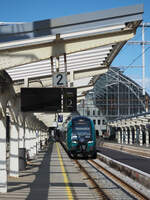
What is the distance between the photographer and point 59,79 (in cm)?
1242

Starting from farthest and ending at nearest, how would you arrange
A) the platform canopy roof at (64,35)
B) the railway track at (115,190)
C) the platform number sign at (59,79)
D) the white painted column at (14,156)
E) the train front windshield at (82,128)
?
the train front windshield at (82,128), the white painted column at (14,156), the railway track at (115,190), the platform number sign at (59,79), the platform canopy roof at (64,35)

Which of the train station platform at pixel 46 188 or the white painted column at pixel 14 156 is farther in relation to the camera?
the white painted column at pixel 14 156

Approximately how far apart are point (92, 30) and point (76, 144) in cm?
1927

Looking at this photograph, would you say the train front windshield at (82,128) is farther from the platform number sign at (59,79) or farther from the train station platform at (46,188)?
the platform number sign at (59,79)

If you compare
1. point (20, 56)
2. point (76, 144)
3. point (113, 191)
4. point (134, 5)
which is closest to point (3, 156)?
point (20, 56)

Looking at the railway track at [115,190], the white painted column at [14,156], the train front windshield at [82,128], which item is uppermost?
the train front windshield at [82,128]

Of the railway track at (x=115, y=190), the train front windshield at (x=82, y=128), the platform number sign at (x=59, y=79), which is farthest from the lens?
the train front windshield at (x=82, y=128)

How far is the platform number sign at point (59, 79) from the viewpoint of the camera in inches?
485

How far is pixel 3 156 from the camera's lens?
11.9m

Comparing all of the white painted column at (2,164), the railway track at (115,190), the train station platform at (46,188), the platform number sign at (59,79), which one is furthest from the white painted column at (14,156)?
the platform number sign at (59,79)

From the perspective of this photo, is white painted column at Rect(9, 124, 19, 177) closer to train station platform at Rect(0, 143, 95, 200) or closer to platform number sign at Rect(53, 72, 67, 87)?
train station platform at Rect(0, 143, 95, 200)

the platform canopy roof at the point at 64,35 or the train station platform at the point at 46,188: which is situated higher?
the platform canopy roof at the point at 64,35

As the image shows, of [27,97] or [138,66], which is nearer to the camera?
[27,97]

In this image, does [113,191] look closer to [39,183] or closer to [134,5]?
[39,183]
